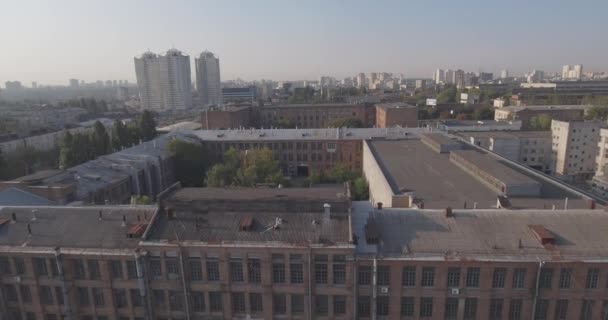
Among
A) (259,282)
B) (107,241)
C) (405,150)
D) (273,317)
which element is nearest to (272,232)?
(259,282)

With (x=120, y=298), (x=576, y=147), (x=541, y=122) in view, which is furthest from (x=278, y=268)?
(x=541, y=122)

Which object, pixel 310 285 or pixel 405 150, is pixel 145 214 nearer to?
pixel 310 285

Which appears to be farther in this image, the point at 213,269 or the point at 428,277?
the point at 213,269

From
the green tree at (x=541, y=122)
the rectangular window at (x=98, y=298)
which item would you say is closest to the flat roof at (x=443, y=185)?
the rectangular window at (x=98, y=298)

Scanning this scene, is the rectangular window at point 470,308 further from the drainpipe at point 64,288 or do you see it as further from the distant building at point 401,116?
the distant building at point 401,116

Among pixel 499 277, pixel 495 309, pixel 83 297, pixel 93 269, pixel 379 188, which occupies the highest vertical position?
pixel 93 269

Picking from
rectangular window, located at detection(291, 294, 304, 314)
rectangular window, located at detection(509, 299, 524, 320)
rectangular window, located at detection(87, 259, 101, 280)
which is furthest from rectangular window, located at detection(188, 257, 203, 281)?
rectangular window, located at detection(509, 299, 524, 320)

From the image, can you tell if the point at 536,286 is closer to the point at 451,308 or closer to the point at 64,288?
the point at 451,308
